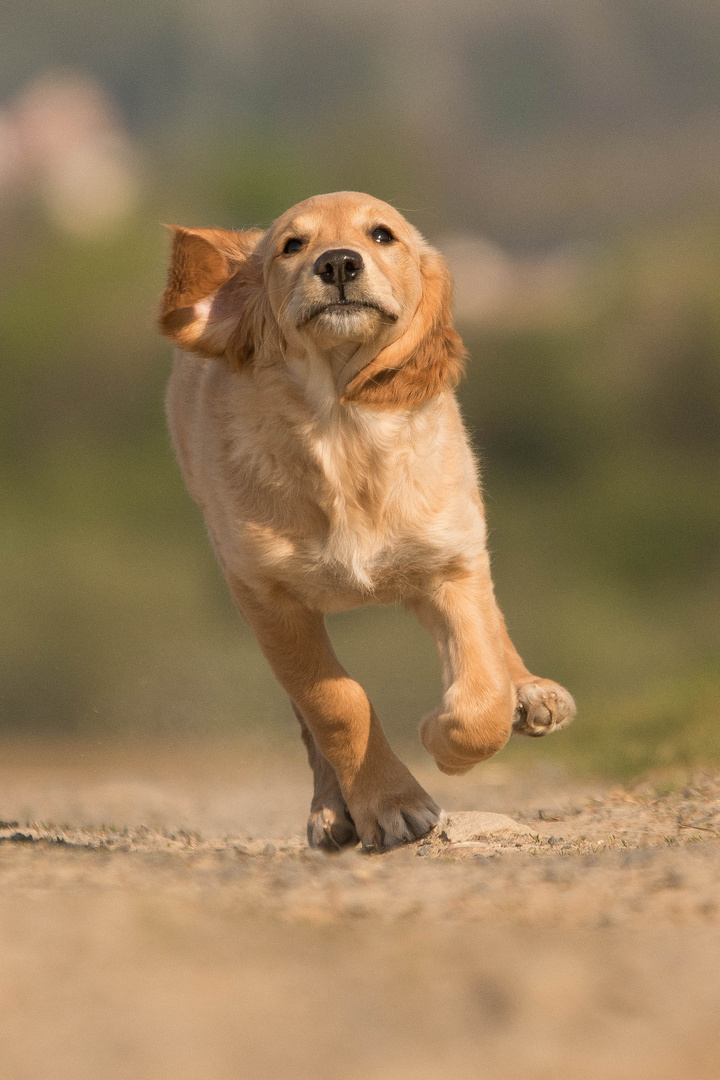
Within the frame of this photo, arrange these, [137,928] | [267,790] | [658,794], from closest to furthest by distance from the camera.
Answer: [137,928] < [658,794] < [267,790]

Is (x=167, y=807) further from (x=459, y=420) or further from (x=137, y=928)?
(x=137, y=928)

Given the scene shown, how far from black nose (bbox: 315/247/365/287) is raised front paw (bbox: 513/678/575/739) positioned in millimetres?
1896

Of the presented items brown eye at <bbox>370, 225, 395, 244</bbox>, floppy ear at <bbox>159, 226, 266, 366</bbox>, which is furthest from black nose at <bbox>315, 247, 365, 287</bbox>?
floppy ear at <bbox>159, 226, 266, 366</bbox>

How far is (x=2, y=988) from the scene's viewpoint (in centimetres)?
280

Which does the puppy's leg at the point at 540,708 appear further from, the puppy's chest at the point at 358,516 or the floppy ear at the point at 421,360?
the floppy ear at the point at 421,360

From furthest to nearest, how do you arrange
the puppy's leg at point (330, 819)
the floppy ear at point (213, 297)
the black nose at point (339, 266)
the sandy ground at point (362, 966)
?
the puppy's leg at point (330, 819), the floppy ear at point (213, 297), the black nose at point (339, 266), the sandy ground at point (362, 966)

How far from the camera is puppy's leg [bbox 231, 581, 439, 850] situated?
16.1ft

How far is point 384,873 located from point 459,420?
2038 mm

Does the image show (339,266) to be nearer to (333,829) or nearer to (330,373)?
(330,373)

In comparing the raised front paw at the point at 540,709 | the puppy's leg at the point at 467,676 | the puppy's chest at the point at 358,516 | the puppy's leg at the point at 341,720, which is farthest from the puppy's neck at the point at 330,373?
the raised front paw at the point at 540,709

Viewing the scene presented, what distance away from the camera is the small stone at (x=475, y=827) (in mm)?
5090

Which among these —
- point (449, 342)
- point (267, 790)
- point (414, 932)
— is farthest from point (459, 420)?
point (267, 790)

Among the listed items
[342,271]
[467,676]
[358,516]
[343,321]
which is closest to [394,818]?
[467,676]

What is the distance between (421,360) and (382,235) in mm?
451
